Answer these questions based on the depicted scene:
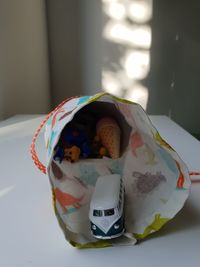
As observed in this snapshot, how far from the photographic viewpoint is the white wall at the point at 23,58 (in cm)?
95

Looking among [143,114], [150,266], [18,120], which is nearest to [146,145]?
[143,114]

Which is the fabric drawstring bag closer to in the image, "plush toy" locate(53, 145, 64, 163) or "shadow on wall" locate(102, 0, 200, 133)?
"plush toy" locate(53, 145, 64, 163)

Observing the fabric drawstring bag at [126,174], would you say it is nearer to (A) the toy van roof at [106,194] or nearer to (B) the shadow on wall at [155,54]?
(A) the toy van roof at [106,194]

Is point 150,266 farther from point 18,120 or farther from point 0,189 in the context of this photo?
point 18,120

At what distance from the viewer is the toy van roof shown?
15.6 inches

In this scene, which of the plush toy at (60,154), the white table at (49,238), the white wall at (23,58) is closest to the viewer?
the white table at (49,238)

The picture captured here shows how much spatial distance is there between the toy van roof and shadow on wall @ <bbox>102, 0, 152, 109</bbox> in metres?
0.99

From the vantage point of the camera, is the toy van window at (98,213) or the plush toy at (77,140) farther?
the plush toy at (77,140)

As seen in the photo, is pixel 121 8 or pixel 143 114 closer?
pixel 143 114

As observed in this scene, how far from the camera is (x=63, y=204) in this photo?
449 millimetres

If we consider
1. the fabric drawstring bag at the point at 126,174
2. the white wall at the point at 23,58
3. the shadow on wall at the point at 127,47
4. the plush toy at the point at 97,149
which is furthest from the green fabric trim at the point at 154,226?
the shadow on wall at the point at 127,47

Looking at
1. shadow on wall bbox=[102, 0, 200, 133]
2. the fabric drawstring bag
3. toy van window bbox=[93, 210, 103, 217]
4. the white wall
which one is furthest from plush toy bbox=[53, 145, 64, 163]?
shadow on wall bbox=[102, 0, 200, 133]

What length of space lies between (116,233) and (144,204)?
0.08 m

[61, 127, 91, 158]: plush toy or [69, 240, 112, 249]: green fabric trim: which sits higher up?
[61, 127, 91, 158]: plush toy
